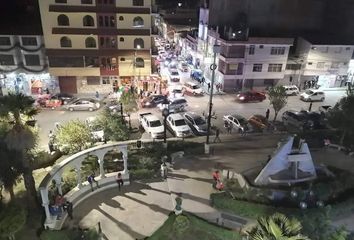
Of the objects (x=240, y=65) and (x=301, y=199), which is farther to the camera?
(x=240, y=65)

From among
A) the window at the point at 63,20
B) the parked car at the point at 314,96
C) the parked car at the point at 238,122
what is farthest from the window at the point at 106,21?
the parked car at the point at 314,96

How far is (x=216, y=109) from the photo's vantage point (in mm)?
43906

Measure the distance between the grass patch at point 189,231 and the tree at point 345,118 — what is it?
54.6 ft

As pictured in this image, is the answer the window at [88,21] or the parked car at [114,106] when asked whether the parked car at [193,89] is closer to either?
the parked car at [114,106]

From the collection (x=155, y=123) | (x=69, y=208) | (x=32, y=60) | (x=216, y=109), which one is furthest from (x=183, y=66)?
(x=69, y=208)

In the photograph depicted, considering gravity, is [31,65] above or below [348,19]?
below

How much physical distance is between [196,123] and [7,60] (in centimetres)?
2846

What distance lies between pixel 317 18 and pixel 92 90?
41152mm

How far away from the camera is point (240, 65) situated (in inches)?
1927

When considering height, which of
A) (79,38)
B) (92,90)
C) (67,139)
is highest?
(79,38)

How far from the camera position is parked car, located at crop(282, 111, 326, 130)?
37.7 metres

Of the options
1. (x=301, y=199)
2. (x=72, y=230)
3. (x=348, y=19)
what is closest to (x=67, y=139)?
(x=72, y=230)

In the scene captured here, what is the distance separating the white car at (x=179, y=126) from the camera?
35094 mm

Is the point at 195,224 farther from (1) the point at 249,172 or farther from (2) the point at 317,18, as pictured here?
(2) the point at 317,18
